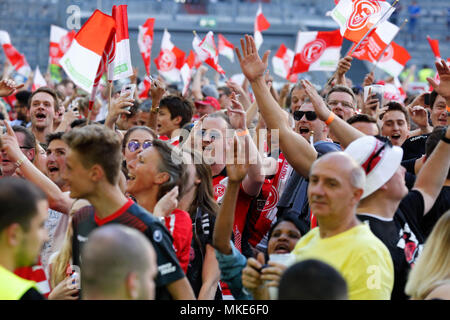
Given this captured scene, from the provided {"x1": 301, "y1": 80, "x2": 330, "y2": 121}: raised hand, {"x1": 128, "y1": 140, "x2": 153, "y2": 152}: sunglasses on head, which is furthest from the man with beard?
{"x1": 301, "y1": 80, "x2": 330, "y2": 121}: raised hand

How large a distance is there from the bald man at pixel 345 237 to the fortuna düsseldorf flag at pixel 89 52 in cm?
405

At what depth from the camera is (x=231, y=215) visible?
425cm

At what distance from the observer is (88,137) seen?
4.20 m

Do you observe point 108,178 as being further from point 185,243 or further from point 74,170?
point 185,243

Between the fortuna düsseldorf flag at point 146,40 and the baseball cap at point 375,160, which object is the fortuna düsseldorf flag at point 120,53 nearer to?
the baseball cap at point 375,160

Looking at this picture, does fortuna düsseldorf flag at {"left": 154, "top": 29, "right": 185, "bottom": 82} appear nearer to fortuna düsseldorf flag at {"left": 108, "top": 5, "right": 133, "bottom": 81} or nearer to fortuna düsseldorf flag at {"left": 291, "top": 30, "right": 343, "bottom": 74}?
fortuna düsseldorf flag at {"left": 291, "top": 30, "right": 343, "bottom": 74}

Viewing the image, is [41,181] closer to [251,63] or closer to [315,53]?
[251,63]

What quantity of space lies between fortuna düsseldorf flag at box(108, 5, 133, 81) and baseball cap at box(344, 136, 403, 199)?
3.49 m

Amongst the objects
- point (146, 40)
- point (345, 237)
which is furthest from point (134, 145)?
point (146, 40)

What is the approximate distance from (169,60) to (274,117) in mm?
8233

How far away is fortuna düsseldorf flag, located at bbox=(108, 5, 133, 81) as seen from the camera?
756 centimetres

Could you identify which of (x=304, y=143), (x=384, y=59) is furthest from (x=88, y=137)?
(x=384, y=59)

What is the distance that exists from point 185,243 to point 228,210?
1.78 ft

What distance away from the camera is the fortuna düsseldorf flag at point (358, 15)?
27.9 ft
